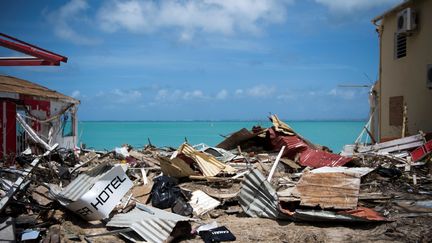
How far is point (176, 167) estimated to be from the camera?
1158cm

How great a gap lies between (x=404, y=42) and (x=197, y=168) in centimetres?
1024

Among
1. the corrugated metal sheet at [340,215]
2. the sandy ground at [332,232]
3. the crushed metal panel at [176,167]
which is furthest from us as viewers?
the crushed metal panel at [176,167]

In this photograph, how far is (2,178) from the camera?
27.5ft

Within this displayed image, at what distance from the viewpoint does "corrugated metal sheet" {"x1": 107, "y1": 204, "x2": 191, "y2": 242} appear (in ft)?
24.2

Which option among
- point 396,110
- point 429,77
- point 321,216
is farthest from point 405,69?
point 321,216

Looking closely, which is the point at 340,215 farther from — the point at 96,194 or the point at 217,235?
the point at 96,194

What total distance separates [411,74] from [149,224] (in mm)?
12797

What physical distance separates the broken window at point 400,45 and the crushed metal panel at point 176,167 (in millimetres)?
10446

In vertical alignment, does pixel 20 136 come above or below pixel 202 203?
above

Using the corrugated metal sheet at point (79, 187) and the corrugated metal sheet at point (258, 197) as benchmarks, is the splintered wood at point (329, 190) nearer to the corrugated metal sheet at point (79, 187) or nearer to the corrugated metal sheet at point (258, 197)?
the corrugated metal sheet at point (258, 197)

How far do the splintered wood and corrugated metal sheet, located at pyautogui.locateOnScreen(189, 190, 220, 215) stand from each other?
1986mm

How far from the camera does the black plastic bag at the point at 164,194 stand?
9.55 m

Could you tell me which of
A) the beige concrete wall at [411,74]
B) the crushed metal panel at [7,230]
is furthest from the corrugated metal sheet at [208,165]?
the beige concrete wall at [411,74]

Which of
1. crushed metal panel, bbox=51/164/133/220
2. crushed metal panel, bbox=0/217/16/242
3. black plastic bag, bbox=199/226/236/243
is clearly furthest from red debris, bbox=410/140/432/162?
crushed metal panel, bbox=0/217/16/242
